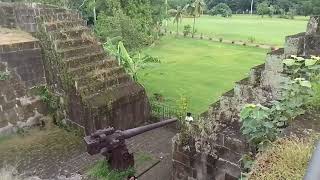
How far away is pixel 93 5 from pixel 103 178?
34.1 feet

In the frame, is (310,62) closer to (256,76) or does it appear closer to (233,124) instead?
(233,124)

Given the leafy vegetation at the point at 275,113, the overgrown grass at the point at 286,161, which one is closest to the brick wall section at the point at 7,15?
the leafy vegetation at the point at 275,113

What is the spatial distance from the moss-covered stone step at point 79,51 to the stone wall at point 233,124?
4.26 m

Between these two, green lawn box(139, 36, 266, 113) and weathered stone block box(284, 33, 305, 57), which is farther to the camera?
green lawn box(139, 36, 266, 113)

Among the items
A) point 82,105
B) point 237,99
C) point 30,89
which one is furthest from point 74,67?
point 237,99

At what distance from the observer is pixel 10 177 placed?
763 cm

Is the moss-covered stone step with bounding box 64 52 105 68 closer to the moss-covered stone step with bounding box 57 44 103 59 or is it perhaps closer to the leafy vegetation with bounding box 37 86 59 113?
the moss-covered stone step with bounding box 57 44 103 59

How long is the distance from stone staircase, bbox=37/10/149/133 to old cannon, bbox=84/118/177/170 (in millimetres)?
2029

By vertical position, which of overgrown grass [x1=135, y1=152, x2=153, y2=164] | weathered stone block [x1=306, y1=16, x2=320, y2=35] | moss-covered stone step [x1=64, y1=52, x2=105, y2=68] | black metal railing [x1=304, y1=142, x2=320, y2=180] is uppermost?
weathered stone block [x1=306, y1=16, x2=320, y2=35]

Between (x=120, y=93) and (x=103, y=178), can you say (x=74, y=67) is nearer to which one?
(x=120, y=93)

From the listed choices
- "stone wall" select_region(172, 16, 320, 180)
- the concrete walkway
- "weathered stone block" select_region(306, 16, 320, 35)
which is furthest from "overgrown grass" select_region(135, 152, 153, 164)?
"weathered stone block" select_region(306, 16, 320, 35)

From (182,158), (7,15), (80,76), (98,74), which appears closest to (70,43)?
(80,76)

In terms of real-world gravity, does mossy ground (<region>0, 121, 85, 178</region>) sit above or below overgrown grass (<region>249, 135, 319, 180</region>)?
below

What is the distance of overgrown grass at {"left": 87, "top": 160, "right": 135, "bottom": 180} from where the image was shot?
24.0 ft
